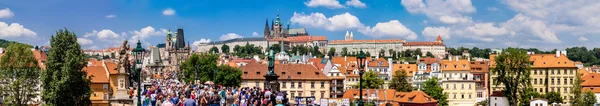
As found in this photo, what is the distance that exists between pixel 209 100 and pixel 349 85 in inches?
2526

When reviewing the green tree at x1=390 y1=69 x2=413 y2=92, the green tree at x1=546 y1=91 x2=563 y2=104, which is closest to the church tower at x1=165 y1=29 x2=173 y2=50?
the green tree at x1=390 y1=69 x2=413 y2=92

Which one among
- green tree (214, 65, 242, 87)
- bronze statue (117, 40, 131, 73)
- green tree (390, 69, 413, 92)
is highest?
bronze statue (117, 40, 131, 73)

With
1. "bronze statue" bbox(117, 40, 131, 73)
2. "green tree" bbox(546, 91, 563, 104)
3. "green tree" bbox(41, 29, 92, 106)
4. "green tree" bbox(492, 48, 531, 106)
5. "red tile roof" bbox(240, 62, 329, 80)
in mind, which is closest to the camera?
"bronze statue" bbox(117, 40, 131, 73)

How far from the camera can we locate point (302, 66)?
6400 cm

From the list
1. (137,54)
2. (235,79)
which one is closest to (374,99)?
(235,79)

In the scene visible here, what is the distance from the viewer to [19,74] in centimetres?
4803

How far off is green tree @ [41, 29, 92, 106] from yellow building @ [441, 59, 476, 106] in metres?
44.9

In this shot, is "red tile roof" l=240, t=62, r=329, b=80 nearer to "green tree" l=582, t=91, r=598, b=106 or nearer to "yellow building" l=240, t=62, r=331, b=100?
"yellow building" l=240, t=62, r=331, b=100

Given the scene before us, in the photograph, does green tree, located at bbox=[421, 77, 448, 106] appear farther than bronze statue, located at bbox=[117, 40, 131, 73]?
Yes

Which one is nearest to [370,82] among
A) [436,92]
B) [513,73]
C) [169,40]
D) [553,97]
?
[436,92]

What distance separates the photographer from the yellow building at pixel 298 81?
61719 millimetres

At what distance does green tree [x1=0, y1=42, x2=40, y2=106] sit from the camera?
4722 cm

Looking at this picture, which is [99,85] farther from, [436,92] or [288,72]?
[436,92]

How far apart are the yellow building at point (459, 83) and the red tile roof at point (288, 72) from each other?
20.5 meters
